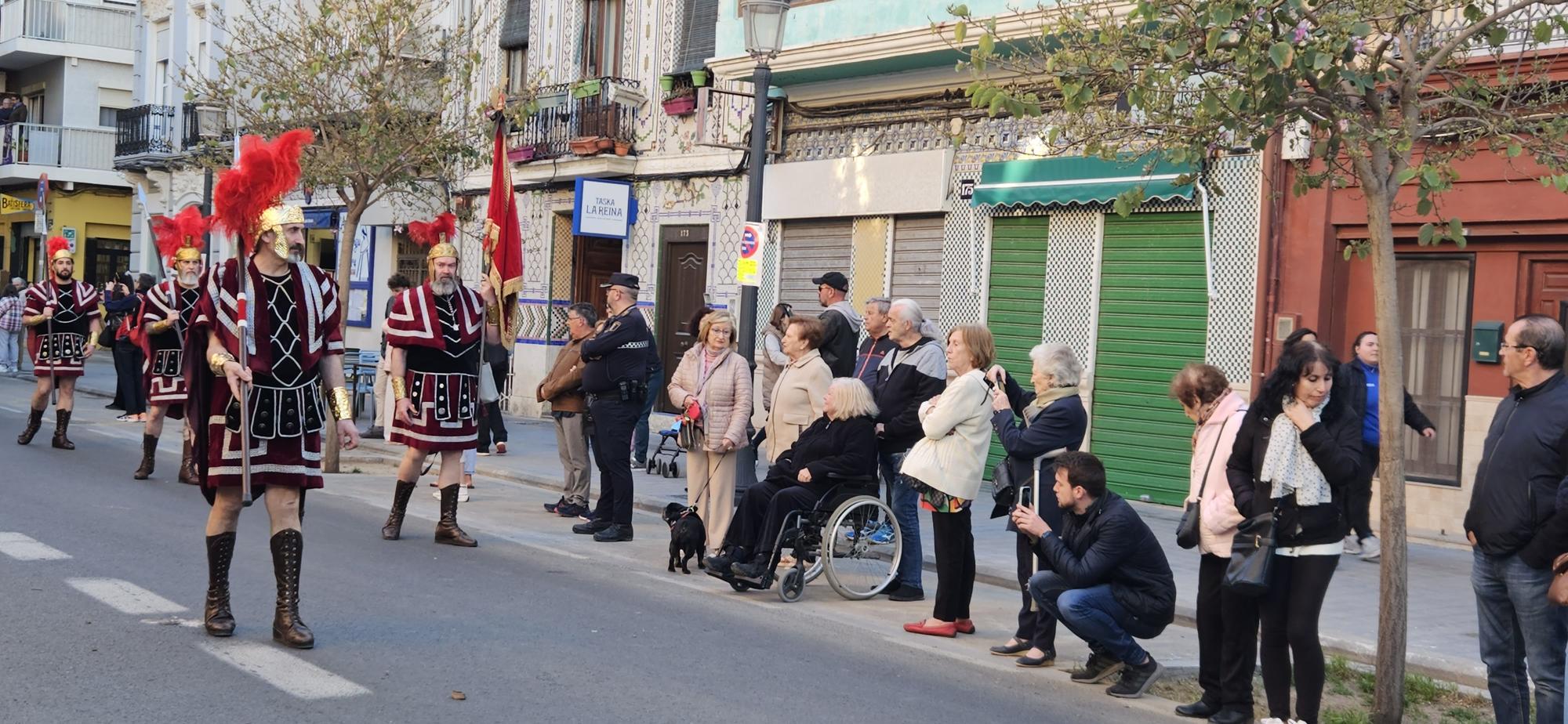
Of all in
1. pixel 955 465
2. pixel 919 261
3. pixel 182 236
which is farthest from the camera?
pixel 919 261

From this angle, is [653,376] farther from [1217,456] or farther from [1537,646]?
[1537,646]

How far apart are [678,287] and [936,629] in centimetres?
1350

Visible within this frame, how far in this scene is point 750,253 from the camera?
13.6 meters

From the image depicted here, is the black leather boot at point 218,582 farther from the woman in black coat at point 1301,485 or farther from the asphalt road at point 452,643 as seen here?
the woman in black coat at point 1301,485

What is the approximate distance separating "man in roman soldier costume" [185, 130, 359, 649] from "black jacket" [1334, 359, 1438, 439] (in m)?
4.29

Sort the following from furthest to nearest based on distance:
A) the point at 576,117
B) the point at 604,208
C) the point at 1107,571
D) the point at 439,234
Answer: the point at 576,117 → the point at 604,208 → the point at 439,234 → the point at 1107,571

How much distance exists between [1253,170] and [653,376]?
5394 mm

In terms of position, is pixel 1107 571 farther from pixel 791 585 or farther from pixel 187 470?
pixel 187 470

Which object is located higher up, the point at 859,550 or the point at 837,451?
the point at 837,451

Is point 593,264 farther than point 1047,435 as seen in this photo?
Yes

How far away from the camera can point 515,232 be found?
12.1 metres

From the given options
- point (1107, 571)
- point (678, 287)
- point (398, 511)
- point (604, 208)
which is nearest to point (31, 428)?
point (398, 511)

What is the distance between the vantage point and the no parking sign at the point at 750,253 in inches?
531

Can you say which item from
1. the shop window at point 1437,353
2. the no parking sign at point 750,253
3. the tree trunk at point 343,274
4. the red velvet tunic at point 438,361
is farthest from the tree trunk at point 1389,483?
the tree trunk at point 343,274
